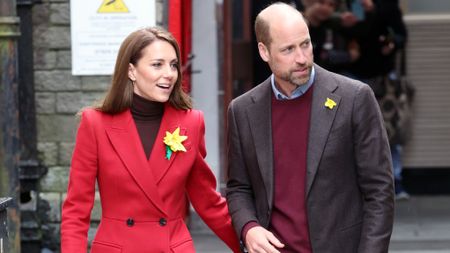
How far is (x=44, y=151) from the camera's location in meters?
9.56

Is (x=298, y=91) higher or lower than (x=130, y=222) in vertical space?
higher

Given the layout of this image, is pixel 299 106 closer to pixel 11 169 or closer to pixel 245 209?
pixel 245 209

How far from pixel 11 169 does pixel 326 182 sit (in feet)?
9.01

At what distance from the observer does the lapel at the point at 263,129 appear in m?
4.96

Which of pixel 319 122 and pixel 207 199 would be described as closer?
pixel 319 122

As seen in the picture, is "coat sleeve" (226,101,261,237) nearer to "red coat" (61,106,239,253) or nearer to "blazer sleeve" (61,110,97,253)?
"red coat" (61,106,239,253)

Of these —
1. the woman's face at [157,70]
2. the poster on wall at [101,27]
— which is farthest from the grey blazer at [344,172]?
the poster on wall at [101,27]

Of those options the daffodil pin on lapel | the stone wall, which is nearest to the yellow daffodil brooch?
the daffodil pin on lapel

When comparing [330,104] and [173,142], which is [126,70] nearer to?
[173,142]

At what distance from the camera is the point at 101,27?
9320 mm

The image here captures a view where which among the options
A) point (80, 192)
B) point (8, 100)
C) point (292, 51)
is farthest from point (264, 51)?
point (8, 100)

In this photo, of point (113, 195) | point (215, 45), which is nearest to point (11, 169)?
point (113, 195)

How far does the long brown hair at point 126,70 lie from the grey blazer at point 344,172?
0.46 m

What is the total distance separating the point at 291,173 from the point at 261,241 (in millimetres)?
308
